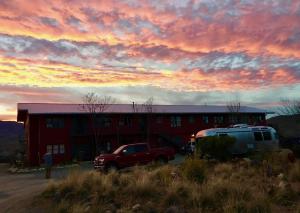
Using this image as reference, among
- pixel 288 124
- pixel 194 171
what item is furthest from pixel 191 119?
pixel 288 124

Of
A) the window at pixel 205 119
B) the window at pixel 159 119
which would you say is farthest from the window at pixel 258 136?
the window at pixel 205 119

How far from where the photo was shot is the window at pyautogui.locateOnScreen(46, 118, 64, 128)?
4981 cm

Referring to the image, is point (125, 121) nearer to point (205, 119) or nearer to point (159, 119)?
point (159, 119)

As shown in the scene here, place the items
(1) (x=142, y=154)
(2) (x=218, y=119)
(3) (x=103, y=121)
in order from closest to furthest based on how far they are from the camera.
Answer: (1) (x=142, y=154) → (3) (x=103, y=121) → (2) (x=218, y=119)

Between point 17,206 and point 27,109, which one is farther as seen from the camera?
point 27,109

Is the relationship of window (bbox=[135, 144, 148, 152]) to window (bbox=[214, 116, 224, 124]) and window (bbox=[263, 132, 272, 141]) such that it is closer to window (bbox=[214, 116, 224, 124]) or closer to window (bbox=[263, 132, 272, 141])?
window (bbox=[263, 132, 272, 141])

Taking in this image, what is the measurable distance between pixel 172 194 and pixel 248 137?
1952 cm

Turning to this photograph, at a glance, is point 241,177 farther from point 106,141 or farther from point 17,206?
point 106,141

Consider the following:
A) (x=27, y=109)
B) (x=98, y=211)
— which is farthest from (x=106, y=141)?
(x=98, y=211)

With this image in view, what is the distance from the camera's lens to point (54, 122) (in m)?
50.1

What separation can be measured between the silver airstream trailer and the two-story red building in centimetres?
2108

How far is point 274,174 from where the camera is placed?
59.6 ft

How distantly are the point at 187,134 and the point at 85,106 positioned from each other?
1342cm

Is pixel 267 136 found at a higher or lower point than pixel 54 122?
lower
